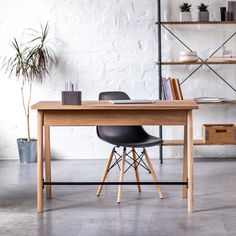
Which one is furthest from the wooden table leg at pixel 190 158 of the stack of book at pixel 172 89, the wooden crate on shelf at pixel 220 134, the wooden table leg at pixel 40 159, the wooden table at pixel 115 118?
the wooden crate on shelf at pixel 220 134

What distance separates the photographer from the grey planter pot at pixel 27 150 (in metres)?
6.73

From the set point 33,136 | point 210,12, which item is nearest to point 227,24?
point 210,12

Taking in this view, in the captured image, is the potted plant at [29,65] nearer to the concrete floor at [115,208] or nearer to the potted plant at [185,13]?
the concrete floor at [115,208]

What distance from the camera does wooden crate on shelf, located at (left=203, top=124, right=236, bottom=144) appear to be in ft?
21.9

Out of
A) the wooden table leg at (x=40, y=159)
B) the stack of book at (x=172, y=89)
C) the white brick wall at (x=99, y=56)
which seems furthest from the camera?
the white brick wall at (x=99, y=56)

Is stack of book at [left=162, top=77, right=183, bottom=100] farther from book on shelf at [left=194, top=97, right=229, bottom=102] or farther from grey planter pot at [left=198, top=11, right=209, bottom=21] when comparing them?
grey planter pot at [left=198, top=11, right=209, bottom=21]

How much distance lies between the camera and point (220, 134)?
668cm

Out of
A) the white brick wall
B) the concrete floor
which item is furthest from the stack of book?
the concrete floor

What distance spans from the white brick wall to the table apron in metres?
2.37

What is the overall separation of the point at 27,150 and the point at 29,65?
89 centimetres

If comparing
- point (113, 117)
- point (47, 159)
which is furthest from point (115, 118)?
point (47, 159)

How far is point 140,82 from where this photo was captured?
7.00m

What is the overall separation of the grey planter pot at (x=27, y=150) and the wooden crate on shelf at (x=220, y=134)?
1803 mm

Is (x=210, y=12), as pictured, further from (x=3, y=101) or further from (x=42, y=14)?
(x=3, y=101)
